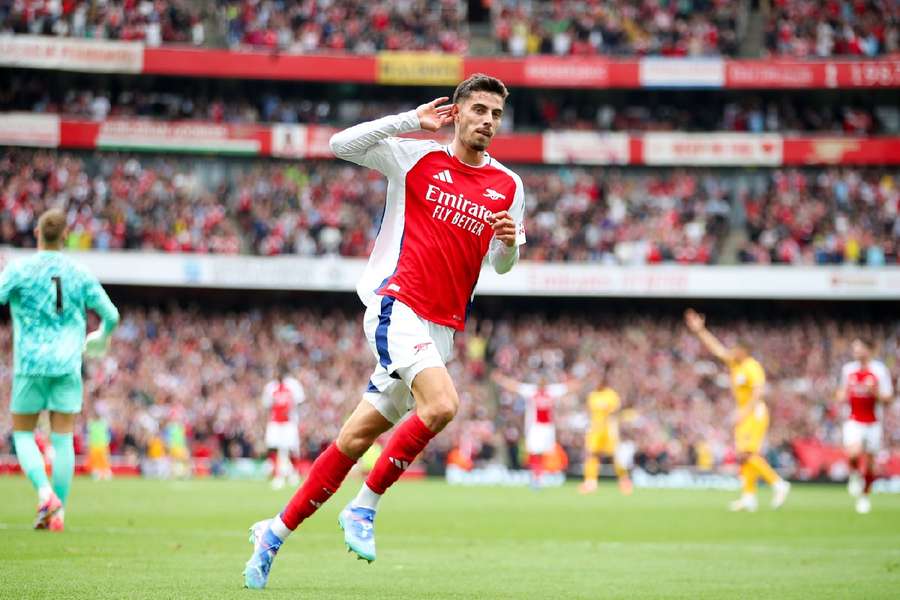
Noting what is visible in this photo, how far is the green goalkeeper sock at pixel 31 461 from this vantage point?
10.2 meters

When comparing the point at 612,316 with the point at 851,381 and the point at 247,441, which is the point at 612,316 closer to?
the point at 247,441

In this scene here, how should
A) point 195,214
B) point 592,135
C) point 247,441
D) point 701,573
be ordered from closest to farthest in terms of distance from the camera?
1. point 701,573
2. point 247,441
3. point 195,214
4. point 592,135

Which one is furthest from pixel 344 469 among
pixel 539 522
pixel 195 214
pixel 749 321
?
pixel 749 321

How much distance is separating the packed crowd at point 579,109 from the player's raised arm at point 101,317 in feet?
105

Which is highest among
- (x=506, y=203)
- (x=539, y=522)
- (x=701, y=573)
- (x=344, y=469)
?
(x=506, y=203)

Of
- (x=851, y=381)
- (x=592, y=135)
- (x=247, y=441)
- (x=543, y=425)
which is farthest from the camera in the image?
(x=592, y=135)

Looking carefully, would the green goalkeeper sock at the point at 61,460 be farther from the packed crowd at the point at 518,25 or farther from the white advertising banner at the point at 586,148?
the white advertising banner at the point at 586,148

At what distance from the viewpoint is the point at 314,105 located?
42969 mm

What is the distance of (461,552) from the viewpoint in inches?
426

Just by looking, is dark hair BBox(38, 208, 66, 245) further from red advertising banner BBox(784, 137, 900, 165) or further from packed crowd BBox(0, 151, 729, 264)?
red advertising banner BBox(784, 137, 900, 165)

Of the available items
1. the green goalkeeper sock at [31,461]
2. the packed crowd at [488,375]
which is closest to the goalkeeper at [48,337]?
the green goalkeeper sock at [31,461]

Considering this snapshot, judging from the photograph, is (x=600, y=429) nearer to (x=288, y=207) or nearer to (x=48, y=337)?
(x=288, y=207)

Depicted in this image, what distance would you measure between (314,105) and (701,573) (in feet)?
116

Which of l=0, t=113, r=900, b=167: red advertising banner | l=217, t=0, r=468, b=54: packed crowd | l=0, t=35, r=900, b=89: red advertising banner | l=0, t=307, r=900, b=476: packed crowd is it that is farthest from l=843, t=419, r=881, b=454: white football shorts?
l=217, t=0, r=468, b=54: packed crowd
